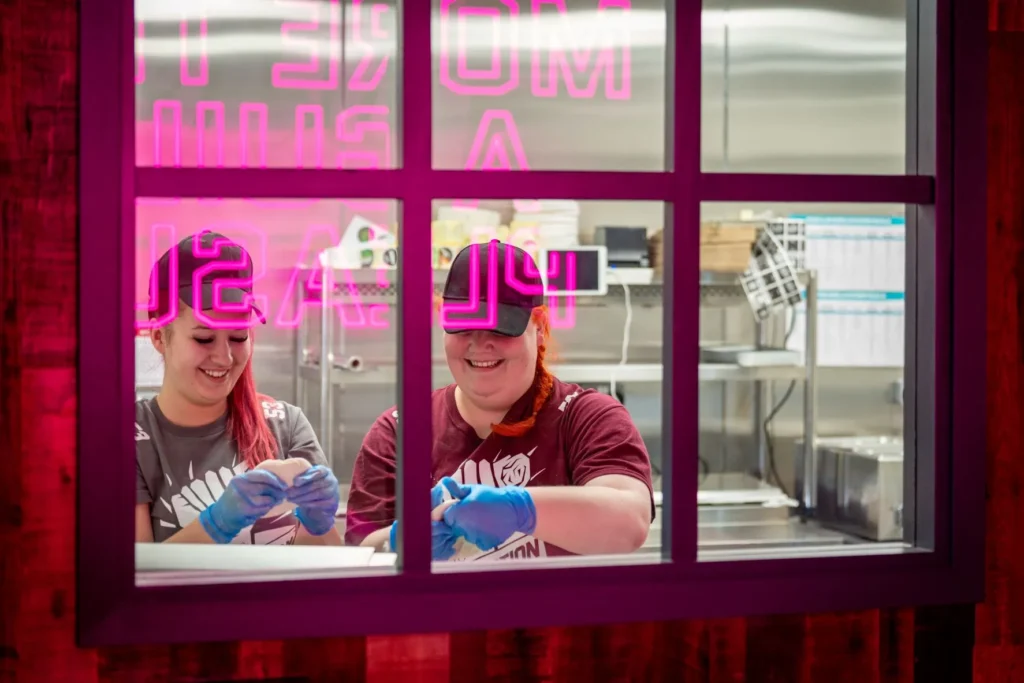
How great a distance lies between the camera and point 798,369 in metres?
3.97

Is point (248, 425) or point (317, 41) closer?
point (248, 425)

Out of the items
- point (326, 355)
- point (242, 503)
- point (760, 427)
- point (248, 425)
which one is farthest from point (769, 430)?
point (242, 503)

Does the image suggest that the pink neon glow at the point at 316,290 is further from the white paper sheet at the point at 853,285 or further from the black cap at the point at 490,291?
the white paper sheet at the point at 853,285

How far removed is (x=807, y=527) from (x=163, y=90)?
3149 mm

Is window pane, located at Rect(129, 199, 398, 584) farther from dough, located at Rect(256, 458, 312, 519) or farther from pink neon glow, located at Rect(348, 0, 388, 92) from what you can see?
pink neon glow, located at Rect(348, 0, 388, 92)

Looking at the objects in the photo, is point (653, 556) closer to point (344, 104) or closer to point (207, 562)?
point (207, 562)

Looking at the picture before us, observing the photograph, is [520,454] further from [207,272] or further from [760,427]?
[760,427]

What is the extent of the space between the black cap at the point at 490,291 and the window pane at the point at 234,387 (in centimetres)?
40

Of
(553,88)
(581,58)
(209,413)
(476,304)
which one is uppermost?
(581,58)

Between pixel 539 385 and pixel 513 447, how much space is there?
7.6 inches

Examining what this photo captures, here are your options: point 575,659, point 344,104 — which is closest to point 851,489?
point 575,659

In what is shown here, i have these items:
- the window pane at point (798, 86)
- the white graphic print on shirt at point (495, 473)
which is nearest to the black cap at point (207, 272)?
the white graphic print on shirt at point (495, 473)

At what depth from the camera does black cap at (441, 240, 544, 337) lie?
2596 millimetres

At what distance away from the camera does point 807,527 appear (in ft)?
13.0
